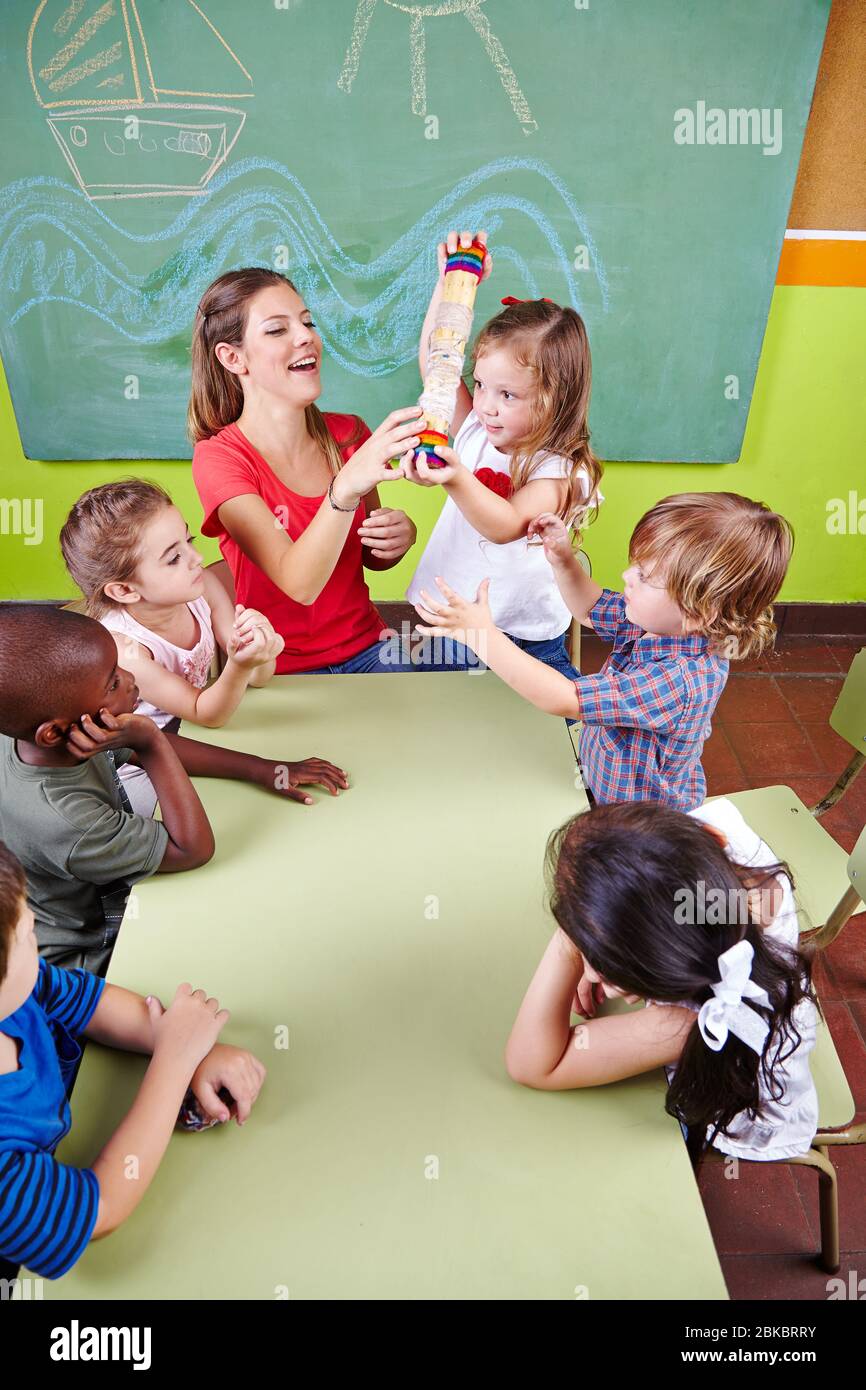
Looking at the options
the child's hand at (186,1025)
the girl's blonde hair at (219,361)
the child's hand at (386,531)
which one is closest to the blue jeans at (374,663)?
the child's hand at (386,531)

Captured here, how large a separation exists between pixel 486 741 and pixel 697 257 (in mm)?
1957

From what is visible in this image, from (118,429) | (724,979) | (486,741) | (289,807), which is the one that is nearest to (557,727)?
(486,741)

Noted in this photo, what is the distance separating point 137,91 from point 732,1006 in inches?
112

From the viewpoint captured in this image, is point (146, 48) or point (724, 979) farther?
point (146, 48)

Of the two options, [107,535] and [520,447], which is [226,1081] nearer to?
[107,535]

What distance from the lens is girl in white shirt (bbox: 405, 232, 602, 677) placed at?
1962 millimetres

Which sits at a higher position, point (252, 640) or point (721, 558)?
point (721, 558)

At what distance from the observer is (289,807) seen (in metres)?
1.69

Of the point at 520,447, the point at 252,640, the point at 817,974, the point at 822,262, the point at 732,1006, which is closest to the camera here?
the point at 732,1006

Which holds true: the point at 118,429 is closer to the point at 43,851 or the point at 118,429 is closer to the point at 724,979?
the point at 43,851

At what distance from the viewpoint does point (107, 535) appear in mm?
1949

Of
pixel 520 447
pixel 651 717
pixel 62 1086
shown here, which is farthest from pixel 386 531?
pixel 62 1086

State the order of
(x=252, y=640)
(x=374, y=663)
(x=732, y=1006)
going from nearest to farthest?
(x=732, y=1006) → (x=252, y=640) → (x=374, y=663)

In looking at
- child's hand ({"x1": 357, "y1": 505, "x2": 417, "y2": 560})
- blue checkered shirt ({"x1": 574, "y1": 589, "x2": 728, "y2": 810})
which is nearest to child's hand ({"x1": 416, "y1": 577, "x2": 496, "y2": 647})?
blue checkered shirt ({"x1": 574, "y1": 589, "x2": 728, "y2": 810})
